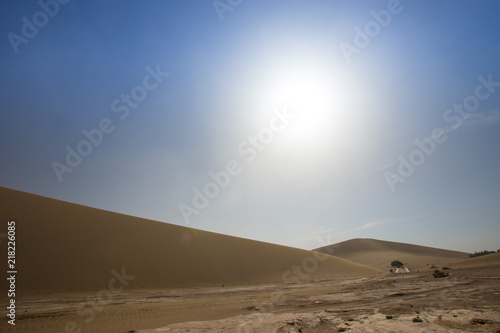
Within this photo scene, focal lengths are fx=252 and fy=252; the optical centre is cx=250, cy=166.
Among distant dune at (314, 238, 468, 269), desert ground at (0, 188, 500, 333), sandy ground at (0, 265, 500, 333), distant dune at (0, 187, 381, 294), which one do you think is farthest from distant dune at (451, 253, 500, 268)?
distant dune at (314, 238, 468, 269)

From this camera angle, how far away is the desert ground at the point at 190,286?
9.34m

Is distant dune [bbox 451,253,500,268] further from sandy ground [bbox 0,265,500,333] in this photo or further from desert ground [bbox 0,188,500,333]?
sandy ground [bbox 0,265,500,333]

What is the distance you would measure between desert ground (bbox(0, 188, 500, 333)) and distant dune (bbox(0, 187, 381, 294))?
114 mm

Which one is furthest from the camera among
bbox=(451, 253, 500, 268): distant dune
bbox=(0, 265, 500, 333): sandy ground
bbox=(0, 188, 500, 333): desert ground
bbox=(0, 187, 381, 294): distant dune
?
bbox=(451, 253, 500, 268): distant dune

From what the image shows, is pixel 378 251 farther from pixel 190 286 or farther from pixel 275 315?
pixel 275 315

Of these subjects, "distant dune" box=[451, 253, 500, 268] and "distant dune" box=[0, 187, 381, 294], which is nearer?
"distant dune" box=[0, 187, 381, 294]

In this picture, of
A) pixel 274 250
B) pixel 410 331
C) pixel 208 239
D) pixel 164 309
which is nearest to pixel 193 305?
pixel 164 309

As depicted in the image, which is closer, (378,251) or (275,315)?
(275,315)

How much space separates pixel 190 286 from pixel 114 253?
311 inches

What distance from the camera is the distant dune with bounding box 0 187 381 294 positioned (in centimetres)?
1939

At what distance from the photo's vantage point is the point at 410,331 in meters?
7.40

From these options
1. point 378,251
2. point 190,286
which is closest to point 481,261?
point 190,286

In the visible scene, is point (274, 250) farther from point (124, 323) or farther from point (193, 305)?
point (124, 323)

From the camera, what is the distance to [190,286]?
952 inches
